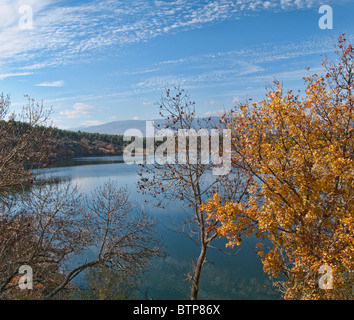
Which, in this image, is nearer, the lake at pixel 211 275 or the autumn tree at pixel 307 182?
the autumn tree at pixel 307 182

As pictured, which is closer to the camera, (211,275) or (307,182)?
(307,182)

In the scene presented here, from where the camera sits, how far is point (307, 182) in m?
8.46

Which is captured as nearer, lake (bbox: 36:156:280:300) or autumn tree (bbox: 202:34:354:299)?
autumn tree (bbox: 202:34:354:299)

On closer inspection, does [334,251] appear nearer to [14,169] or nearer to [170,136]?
[170,136]

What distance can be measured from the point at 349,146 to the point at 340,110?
3.82 feet

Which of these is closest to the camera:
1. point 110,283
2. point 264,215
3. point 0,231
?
point 264,215

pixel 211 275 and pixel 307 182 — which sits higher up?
pixel 307 182

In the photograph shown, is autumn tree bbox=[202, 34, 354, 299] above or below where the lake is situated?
above

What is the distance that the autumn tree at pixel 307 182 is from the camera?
8023 mm

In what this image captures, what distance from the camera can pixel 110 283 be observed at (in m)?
15.9

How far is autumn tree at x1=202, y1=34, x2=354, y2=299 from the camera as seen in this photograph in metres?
8.02

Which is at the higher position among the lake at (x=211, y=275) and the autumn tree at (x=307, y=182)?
the autumn tree at (x=307, y=182)

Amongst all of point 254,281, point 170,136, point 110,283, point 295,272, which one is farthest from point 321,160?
point 110,283
